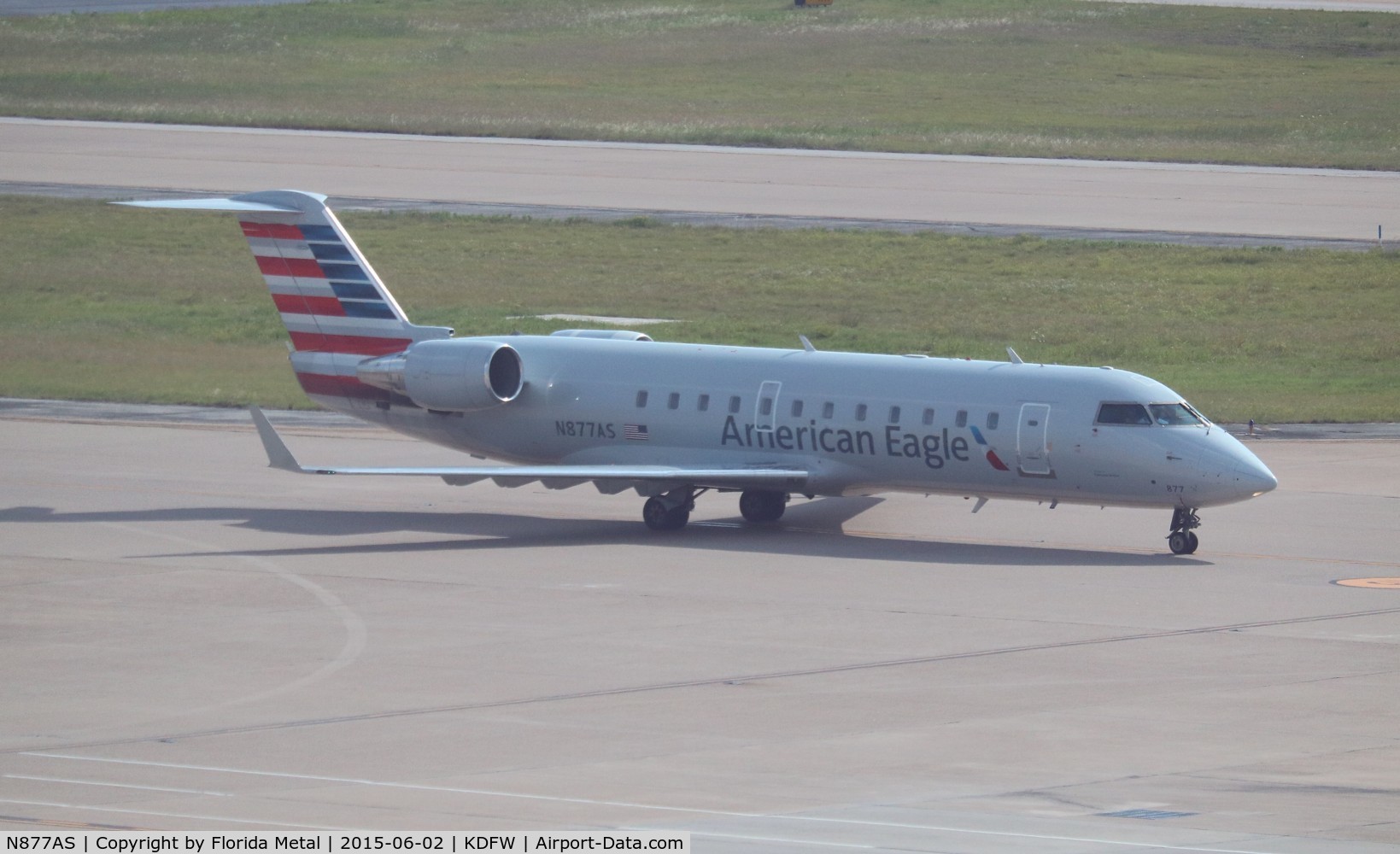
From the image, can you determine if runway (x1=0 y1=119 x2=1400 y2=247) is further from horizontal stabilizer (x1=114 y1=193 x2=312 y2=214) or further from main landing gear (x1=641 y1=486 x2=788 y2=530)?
main landing gear (x1=641 y1=486 x2=788 y2=530)

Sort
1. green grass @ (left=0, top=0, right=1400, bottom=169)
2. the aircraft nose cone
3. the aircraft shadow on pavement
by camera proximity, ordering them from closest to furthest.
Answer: the aircraft nose cone < the aircraft shadow on pavement < green grass @ (left=0, top=0, right=1400, bottom=169)

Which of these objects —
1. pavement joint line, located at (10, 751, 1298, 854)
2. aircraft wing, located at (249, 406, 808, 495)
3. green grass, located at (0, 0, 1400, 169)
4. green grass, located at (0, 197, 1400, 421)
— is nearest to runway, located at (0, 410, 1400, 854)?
pavement joint line, located at (10, 751, 1298, 854)

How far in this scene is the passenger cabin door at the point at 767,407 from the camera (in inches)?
1325

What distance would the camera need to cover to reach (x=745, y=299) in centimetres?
5950

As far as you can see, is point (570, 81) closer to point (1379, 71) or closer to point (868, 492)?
point (1379, 71)

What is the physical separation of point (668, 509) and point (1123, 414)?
7157 mm

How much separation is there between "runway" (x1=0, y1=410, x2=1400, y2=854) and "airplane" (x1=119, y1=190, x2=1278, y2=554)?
1.02 m

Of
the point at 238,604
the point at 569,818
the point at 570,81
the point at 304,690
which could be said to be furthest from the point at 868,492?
the point at 570,81

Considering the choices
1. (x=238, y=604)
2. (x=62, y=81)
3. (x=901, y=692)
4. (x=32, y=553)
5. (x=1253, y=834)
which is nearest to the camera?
(x=1253, y=834)

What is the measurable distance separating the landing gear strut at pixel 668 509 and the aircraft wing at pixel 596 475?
119 millimetres

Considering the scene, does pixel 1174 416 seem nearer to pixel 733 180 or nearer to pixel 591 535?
pixel 591 535

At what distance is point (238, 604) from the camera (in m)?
27.4

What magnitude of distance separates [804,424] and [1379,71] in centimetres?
8540

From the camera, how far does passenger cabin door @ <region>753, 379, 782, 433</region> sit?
33.7 m
